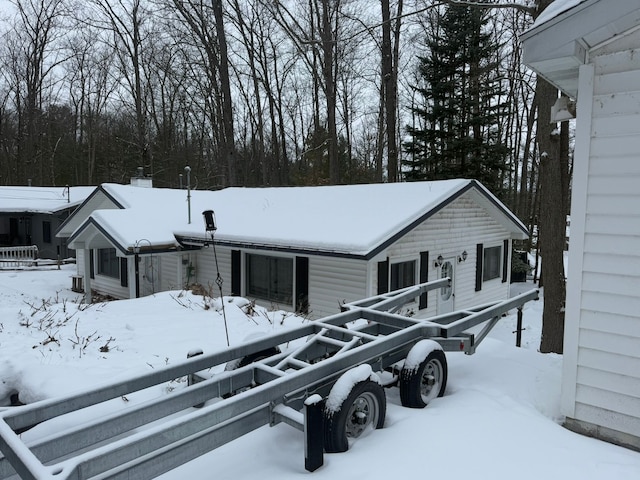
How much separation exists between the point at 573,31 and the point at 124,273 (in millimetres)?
14898

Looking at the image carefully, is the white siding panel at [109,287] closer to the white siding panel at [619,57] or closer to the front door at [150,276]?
the front door at [150,276]

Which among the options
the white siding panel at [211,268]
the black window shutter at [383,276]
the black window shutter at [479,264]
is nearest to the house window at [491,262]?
the black window shutter at [479,264]

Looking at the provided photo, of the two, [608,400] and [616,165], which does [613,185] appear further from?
[608,400]

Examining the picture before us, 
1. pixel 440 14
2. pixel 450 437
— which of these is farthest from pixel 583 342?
pixel 440 14

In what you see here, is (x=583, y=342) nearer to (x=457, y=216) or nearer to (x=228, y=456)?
(x=228, y=456)

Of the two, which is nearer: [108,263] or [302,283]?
[302,283]

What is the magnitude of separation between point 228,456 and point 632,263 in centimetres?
334

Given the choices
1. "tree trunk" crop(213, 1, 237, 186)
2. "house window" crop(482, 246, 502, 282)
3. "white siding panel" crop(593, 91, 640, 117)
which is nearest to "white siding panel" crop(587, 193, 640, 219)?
"white siding panel" crop(593, 91, 640, 117)

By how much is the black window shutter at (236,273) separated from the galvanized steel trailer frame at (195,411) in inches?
338

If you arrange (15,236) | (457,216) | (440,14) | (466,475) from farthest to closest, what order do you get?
(15,236) < (440,14) < (457,216) < (466,475)

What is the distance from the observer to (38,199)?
25859 mm

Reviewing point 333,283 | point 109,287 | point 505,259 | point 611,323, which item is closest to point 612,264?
point 611,323

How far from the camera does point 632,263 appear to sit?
3.64 meters

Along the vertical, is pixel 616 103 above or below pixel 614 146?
A: above
